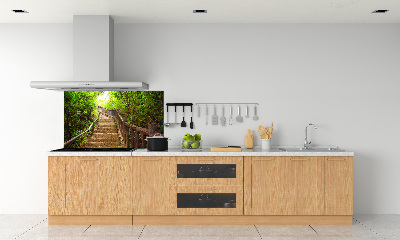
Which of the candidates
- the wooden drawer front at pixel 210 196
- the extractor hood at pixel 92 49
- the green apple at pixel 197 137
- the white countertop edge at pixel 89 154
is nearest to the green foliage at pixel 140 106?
the extractor hood at pixel 92 49

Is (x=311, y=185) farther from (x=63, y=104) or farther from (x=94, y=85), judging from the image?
(x=63, y=104)

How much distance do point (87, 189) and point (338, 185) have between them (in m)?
3.00

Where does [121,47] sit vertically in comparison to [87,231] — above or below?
above

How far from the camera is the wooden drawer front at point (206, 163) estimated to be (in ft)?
16.4

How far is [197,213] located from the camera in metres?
5.01

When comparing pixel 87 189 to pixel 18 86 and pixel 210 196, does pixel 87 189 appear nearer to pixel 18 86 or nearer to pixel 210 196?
pixel 210 196

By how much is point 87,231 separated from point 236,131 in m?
2.30

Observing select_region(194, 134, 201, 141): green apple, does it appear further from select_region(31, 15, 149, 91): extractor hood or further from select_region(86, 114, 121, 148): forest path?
select_region(86, 114, 121, 148): forest path

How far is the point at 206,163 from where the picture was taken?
502cm

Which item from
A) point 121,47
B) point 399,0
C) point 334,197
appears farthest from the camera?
point 121,47

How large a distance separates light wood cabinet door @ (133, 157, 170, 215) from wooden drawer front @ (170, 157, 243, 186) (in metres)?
0.08

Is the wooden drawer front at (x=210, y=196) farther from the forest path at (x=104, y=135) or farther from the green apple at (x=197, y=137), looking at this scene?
the forest path at (x=104, y=135)

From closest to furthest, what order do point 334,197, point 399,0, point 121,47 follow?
point 399,0
point 334,197
point 121,47

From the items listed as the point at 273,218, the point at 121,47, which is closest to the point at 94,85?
the point at 121,47
